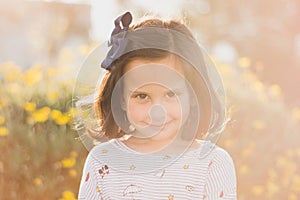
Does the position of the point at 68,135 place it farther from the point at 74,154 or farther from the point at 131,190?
the point at 131,190

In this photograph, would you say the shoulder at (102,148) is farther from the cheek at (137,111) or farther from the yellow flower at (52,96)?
the yellow flower at (52,96)

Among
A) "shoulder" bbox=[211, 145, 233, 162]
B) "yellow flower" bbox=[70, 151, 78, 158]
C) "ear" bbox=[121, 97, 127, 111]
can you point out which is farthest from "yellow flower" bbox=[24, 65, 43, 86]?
"shoulder" bbox=[211, 145, 233, 162]

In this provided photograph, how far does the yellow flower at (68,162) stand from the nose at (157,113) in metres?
1.83

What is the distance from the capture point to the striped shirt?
232 cm

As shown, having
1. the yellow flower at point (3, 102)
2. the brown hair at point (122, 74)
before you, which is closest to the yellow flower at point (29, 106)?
the yellow flower at point (3, 102)

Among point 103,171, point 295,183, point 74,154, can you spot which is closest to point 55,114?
point 74,154

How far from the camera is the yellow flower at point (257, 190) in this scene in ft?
14.5

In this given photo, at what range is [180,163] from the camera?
7.75ft

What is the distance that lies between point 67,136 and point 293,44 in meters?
7.46

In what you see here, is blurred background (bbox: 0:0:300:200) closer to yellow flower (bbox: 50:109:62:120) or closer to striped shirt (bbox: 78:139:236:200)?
yellow flower (bbox: 50:109:62:120)

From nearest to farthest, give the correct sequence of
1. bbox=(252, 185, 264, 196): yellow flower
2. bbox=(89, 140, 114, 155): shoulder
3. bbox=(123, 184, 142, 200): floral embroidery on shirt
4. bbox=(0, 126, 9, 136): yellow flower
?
bbox=(123, 184, 142, 200): floral embroidery on shirt, bbox=(89, 140, 114, 155): shoulder, bbox=(0, 126, 9, 136): yellow flower, bbox=(252, 185, 264, 196): yellow flower

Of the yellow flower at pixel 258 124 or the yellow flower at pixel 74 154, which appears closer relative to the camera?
the yellow flower at pixel 74 154

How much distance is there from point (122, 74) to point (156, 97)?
0.55 ft

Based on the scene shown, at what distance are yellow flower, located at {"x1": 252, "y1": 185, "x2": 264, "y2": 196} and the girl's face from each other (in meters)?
2.20
